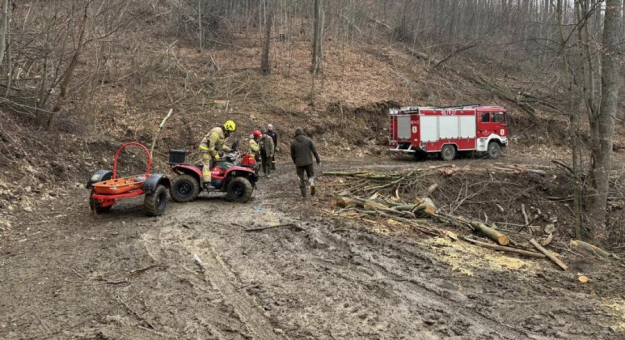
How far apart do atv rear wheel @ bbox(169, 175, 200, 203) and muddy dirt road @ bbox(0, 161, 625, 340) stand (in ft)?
5.48

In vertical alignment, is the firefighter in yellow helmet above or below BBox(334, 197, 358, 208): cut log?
above

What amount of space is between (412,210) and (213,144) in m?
4.37

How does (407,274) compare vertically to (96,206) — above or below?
below

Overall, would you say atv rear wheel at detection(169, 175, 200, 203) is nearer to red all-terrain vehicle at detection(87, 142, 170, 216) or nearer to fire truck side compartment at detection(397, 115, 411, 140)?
red all-terrain vehicle at detection(87, 142, 170, 216)

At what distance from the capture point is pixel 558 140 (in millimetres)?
27297

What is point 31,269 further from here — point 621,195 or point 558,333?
point 621,195

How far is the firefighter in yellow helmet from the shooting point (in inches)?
372

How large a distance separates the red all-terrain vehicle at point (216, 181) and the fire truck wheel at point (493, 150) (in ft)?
48.8

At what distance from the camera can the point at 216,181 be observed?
10016 mm

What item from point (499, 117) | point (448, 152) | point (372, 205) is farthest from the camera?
point (499, 117)

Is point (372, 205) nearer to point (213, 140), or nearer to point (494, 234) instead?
point (494, 234)

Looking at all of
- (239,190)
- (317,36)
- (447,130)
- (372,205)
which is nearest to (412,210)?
(372,205)

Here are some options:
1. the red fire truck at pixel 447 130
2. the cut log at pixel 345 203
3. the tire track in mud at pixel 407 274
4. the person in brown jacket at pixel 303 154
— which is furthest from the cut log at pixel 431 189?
the red fire truck at pixel 447 130

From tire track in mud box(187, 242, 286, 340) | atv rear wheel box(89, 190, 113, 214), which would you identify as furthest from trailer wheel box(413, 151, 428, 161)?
tire track in mud box(187, 242, 286, 340)
